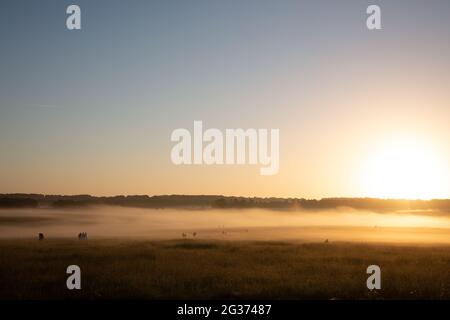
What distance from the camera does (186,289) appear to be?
21.0 metres

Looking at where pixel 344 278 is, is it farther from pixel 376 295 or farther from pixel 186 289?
pixel 186 289

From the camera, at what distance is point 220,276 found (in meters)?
24.4

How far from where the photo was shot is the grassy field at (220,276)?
20.1 m

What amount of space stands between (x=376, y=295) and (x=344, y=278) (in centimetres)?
435

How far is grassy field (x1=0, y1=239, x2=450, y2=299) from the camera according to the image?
2008 cm

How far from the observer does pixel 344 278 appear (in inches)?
945
